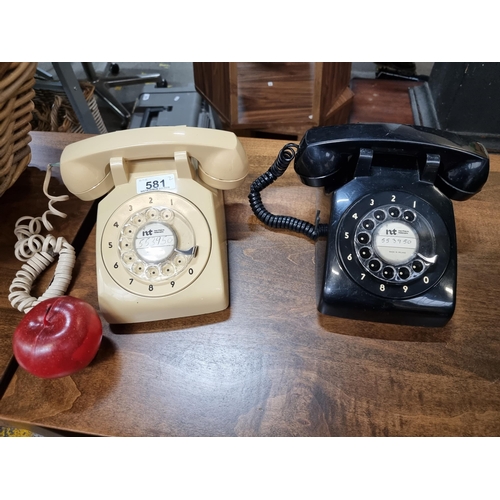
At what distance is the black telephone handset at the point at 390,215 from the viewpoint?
22.6 inches

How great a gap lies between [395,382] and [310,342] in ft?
0.43

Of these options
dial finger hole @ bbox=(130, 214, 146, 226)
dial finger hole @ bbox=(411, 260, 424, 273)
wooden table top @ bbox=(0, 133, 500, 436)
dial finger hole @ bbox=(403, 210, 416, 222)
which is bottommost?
wooden table top @ bbox=(0, 133, 500, 436)

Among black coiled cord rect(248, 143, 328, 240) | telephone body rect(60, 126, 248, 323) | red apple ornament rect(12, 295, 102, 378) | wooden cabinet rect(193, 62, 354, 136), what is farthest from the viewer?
wooden cabinet rect(193, 62, 354, 136)

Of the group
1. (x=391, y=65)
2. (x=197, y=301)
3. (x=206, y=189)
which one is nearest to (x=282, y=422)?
(x=197, y=301)

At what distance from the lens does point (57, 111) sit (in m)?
1.28

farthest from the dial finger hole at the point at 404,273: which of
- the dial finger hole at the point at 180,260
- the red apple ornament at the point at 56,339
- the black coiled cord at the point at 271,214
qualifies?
the red apple ornament at the point at 56,339

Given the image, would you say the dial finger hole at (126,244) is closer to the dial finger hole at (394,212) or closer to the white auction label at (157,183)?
the white auction label at (157,183)

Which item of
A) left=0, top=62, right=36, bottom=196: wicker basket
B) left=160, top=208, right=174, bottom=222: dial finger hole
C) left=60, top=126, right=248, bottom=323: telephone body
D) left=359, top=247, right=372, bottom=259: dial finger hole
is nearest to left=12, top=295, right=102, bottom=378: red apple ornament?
left=60, top=126, right=248, bottom=323: telephone body

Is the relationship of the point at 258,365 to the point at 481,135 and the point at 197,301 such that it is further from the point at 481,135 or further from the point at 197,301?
the point at 481,135

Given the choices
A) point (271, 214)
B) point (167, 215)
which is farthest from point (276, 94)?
point (167, 215)

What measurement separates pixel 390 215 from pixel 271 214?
8.5 inches

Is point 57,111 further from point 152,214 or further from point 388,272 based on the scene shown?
point 388,272

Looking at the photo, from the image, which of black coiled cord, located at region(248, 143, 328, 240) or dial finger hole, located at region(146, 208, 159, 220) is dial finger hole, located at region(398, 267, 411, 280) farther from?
dial finger hole, located at region(146, 208, 159, 220)

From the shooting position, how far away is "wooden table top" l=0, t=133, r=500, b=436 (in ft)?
Answer: 1.78
